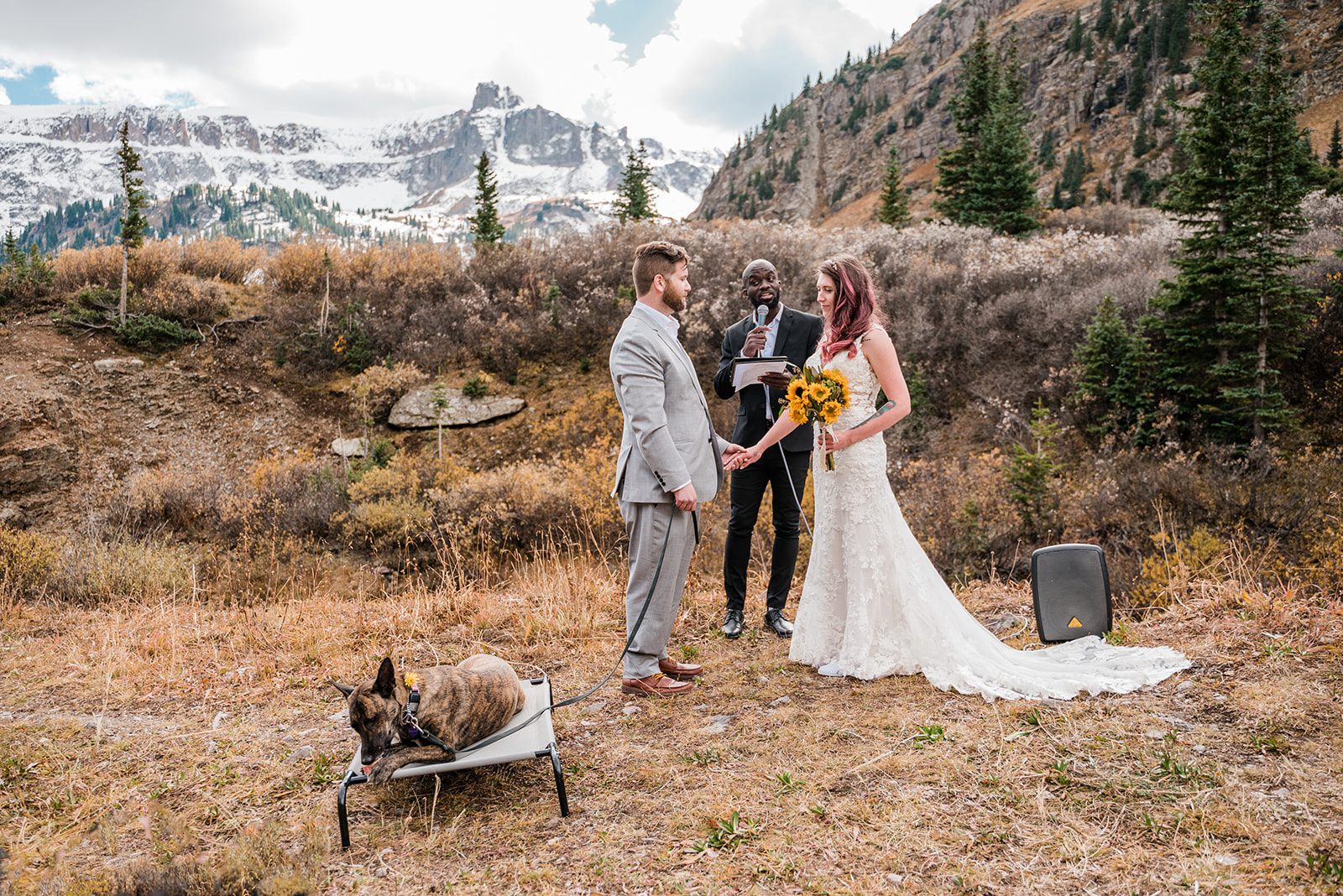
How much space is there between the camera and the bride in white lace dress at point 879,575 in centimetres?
382

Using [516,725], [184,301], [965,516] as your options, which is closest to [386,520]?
[516,725]

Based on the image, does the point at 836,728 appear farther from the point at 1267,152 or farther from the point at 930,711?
the point at 1267,152

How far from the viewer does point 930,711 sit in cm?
349

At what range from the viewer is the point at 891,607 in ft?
13.0

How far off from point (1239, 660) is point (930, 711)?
1.82 meters

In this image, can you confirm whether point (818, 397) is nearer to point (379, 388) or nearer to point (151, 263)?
point (379, 388)

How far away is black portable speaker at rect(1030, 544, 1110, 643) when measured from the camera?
4273 mm

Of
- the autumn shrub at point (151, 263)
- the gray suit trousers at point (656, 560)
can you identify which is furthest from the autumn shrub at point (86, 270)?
the gray suit trousers at point (656, 560)

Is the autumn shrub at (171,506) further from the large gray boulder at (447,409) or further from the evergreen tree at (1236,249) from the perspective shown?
the evergreen tree at (1236,249)

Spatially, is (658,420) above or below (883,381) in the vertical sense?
below

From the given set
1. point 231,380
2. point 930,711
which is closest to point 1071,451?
point 930,711

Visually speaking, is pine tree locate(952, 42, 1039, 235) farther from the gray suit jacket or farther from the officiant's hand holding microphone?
the gray suit jacket

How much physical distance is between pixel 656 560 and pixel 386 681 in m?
1.47

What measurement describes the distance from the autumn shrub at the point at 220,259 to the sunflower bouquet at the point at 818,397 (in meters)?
16.1
